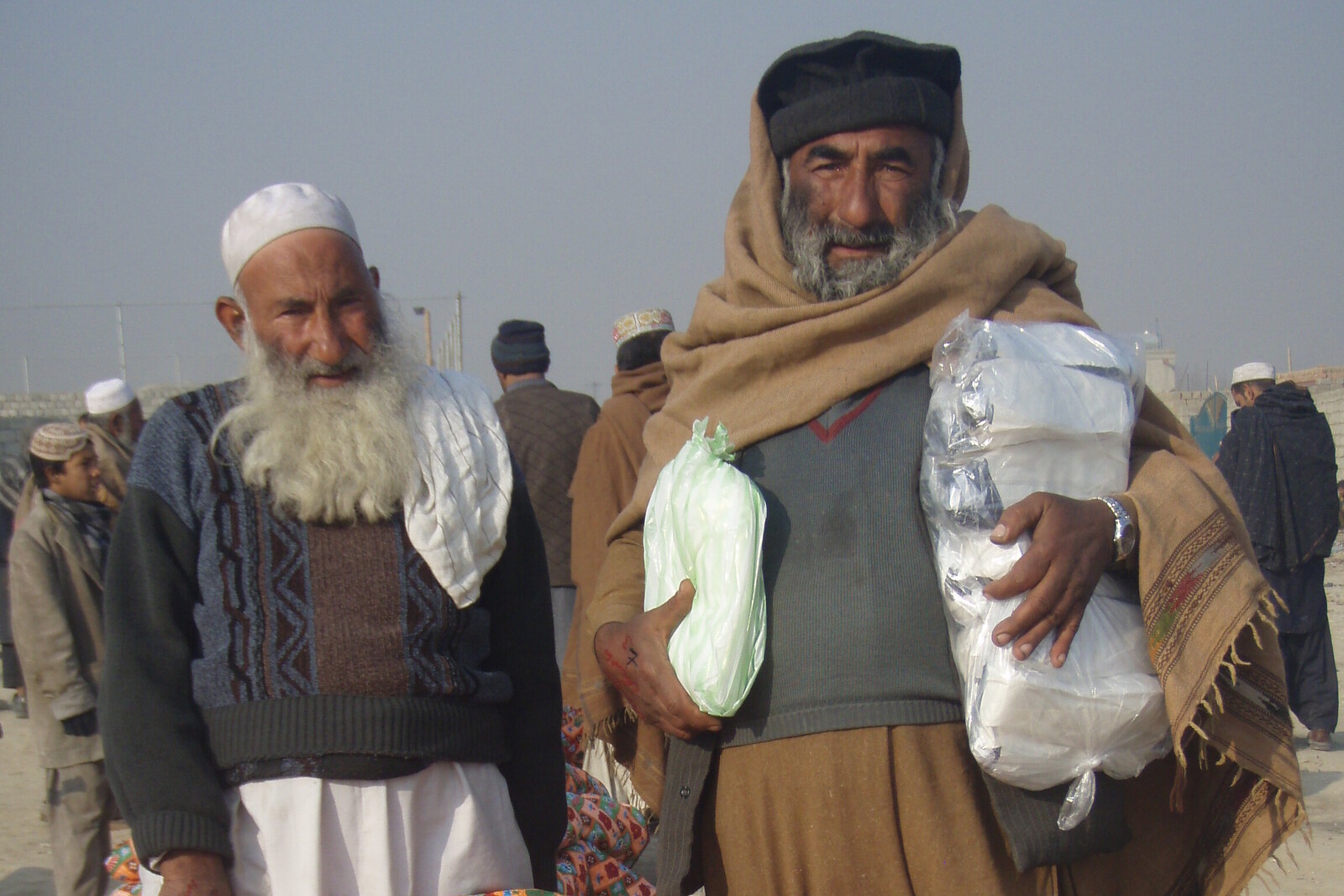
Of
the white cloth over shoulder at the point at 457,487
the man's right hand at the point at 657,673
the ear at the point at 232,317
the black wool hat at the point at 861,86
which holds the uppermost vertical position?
the black wool hat at the point at 861,86

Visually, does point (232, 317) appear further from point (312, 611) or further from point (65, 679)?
point (65, 679)

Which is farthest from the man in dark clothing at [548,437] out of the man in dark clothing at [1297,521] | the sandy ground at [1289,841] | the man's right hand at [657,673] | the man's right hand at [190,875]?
the man in dark clothing at [1297,521]

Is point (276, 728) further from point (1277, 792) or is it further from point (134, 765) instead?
point (1277, 792)

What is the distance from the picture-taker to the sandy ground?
15.8 ft

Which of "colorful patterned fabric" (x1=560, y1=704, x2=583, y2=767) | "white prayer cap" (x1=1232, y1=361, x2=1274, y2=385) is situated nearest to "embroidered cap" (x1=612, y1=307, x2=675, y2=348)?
"colorful patterned fabric" (x1=560, y1=704, x2=583, y2=767)

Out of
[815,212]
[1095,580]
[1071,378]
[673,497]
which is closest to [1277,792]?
[1095,580]

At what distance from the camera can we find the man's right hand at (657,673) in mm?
2082

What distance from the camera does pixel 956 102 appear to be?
243 cm

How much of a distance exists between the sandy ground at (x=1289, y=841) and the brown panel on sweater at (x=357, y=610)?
287 centimetres

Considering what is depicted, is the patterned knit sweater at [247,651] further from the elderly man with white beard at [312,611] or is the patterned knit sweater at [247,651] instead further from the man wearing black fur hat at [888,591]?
the man wearing black fur hat at [888,591]

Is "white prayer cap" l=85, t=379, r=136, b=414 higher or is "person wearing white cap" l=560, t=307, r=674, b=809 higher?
"white prayer cap" l=85, t=379, r=136, b=414

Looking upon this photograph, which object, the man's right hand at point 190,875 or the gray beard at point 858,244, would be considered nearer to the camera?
the man's right hand at point 190,875

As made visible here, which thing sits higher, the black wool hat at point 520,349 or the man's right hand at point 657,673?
the black wool hat at point 520,349

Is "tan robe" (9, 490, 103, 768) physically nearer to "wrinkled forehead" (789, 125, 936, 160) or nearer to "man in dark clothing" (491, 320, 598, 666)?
"man in dark clothing" (491, 320, 598, 666)
